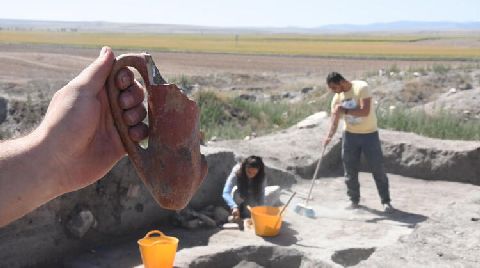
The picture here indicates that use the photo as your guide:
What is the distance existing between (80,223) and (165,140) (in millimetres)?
3873

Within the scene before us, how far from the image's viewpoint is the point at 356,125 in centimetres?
718

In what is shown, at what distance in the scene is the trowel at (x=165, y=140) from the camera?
2.06 metres

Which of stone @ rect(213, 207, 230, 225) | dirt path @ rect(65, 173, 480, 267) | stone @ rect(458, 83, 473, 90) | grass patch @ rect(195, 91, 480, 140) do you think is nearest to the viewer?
dirt path @ rect(65, 173, 480, 267)

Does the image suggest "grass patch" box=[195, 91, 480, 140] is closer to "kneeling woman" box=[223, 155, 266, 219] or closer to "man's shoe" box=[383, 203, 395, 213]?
"man's shoe" box=[383, 203, 395, 213]

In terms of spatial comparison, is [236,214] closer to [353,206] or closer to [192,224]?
[192,224]

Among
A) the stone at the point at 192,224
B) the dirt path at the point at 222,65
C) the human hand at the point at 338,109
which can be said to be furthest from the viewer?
the dirt path at the point at 222,65

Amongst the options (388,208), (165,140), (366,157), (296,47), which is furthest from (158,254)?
(296,47)

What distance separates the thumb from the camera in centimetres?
204

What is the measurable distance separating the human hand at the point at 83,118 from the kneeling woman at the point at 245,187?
4.48 m

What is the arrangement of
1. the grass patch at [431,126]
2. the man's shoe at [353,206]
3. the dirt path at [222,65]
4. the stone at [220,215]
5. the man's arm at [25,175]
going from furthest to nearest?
the dirt path at [222,65] → the grass patch at [431,126] → the man's shoe at [353,206] → the stone at [220,215] → the man's arm at [25,175]

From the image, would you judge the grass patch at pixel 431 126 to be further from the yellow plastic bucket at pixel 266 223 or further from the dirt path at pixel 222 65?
the dirt path at pixel 222 65

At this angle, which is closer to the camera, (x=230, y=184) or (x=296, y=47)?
(x=230, y=184)

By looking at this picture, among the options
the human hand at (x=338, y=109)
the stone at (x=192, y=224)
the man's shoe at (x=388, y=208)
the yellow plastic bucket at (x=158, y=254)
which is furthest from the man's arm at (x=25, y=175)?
the man's shoe at (x=388, y=208)

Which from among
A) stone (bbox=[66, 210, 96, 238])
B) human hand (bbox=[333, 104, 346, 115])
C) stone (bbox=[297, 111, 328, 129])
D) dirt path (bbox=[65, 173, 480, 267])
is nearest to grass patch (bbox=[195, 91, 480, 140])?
stone (bbox=[297, 111, 328, 129])
